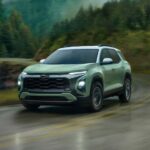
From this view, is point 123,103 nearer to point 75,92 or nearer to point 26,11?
point 75,92

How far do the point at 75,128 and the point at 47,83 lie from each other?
2.80 m

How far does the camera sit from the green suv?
46.5 feet

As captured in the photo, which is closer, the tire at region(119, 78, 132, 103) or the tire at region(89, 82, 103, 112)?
the tire at region(89, 82, 103, 112)

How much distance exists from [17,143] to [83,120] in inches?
140

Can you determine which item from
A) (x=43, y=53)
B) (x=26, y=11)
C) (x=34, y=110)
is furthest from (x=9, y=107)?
(x=26, y=11)

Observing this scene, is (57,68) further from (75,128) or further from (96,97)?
(75,128)

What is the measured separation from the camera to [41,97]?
14352 mm

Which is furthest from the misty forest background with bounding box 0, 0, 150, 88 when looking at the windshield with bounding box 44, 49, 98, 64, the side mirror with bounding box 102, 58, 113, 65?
the side mirror with bounding box 102, 58, 113, 65

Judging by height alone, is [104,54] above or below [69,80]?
above

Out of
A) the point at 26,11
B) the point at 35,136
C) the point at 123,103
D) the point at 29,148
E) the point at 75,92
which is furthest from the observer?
the point at 26,11

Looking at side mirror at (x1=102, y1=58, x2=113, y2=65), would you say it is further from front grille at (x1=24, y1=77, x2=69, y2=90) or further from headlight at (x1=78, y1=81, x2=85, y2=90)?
front grille at (x1=24, y1=77, x2=69, y2=90)

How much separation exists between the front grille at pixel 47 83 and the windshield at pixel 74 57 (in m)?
1.41

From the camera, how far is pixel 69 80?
46.2 feet

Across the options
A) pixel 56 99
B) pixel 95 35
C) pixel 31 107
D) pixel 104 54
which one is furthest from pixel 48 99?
pixel 95 35
